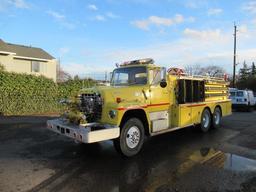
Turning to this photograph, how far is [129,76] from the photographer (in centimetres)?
891

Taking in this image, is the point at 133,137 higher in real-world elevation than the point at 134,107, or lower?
lower

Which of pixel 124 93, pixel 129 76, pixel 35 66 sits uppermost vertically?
pixel 35 66

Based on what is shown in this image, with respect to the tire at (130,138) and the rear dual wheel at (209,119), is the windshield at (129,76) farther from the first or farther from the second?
the rear dual wheel at (209,119)

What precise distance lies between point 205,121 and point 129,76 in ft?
14.2

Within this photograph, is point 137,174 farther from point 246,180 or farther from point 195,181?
point 246,180

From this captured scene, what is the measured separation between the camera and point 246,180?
19.0 feet

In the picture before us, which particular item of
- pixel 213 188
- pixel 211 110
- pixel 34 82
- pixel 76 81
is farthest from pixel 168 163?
pixel 76 81

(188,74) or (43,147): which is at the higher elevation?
(188,74)

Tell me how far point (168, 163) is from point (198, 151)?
1.59 metres

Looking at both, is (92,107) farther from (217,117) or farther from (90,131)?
(217,117)

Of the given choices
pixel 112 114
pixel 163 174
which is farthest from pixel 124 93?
pixel 163 174

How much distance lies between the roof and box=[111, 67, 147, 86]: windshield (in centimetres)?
2321

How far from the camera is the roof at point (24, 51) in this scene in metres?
30.6

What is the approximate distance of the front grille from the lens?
7.42m
